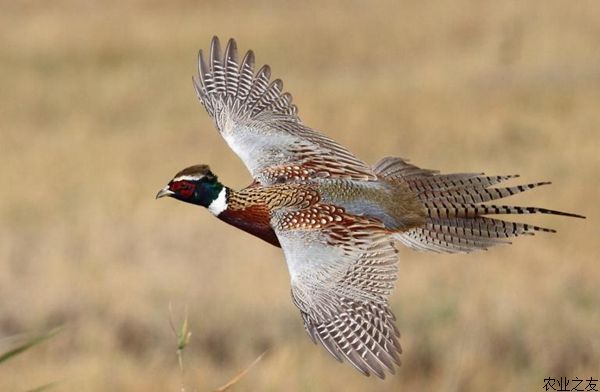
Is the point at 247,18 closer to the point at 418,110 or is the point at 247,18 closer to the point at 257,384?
the point at 418,110

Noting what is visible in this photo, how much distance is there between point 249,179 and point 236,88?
11635 millimetres

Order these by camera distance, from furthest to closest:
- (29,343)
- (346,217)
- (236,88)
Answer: (236,88) → (346,217) → (29,343)

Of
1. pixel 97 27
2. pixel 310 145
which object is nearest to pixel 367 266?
pixel 310 145

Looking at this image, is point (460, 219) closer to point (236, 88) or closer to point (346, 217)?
point (346, 217)

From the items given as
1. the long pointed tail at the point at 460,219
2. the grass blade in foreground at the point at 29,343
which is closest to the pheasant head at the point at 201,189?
the long pointed tail at the point at 460,219

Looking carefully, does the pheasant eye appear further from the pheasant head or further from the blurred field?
the blurred field

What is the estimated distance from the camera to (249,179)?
64.1 ft

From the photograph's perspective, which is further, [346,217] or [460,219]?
[460,219]

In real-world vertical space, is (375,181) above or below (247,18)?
below

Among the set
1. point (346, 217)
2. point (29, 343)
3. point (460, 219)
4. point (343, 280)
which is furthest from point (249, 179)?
point (29, 343)

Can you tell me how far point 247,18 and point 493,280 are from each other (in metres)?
15.3

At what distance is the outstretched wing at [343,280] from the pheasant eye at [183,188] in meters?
0.42

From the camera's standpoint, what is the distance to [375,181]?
6.96m

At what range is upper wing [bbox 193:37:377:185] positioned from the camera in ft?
23.2
